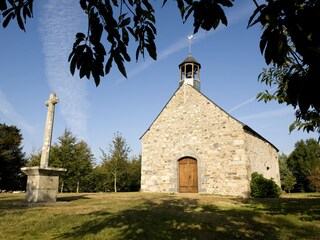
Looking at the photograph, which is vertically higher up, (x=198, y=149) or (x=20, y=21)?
(x=198, y=149)

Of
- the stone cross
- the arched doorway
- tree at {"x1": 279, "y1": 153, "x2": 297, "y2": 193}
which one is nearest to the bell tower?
the arched doorway

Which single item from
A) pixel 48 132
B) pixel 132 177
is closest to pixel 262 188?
pixel 48 132

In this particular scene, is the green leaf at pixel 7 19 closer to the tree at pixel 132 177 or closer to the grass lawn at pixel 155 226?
the grass lawn at pixel 155 226

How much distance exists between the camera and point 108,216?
19.8 feet

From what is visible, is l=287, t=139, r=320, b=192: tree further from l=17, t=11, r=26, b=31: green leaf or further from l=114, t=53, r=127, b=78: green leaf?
l=17, t=11, r=26, b=31: green leaf

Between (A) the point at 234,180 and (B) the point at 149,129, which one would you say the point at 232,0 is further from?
(B) the point at 149,129


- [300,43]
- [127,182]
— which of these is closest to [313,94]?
[300,43]

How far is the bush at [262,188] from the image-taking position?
1323 cm

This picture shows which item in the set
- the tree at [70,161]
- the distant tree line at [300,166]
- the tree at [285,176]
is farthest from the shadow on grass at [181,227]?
the distant tree line at [300,166]

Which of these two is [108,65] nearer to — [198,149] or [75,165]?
[198,149]

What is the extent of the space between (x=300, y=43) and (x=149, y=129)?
54.1 ft

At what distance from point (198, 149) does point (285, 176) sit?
1826cm

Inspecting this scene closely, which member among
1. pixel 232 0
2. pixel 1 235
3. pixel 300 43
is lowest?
pixel 1 235

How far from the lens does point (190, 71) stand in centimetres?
1922
